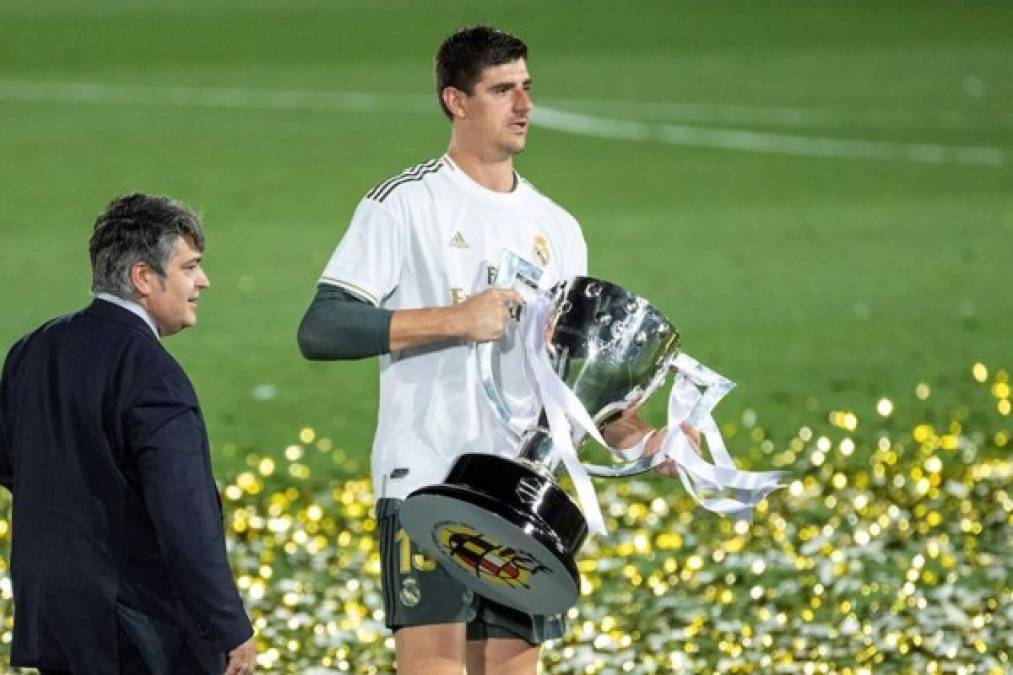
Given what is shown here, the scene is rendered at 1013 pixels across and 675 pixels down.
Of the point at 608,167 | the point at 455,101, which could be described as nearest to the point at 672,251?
the point at 608,167

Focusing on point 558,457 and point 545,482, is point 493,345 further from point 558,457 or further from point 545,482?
point 545,482

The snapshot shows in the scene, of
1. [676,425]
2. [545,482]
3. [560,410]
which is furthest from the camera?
[676,425]

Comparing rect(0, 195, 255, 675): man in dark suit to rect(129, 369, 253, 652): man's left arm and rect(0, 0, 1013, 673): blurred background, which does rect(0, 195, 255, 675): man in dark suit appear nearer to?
rect(129, 369, 253, 652): man's left arm

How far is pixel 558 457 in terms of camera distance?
18.4ft

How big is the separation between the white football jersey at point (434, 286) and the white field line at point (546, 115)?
14516mm

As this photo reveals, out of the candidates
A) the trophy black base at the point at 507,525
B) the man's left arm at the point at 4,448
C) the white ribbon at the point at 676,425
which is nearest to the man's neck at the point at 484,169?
the white ribbon at the point at 676,425

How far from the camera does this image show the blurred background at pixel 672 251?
900cm

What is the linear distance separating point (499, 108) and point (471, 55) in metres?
0.15

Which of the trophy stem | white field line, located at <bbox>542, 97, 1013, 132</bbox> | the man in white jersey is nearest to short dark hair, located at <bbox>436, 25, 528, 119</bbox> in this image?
the man in white jersey

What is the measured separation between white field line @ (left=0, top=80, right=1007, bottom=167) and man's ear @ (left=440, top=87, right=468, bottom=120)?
1445cm

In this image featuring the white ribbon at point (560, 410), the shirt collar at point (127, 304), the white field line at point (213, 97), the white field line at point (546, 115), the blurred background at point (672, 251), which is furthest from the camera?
the white field line at point (213, 97)

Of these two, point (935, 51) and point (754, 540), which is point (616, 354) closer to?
point (754, 540)

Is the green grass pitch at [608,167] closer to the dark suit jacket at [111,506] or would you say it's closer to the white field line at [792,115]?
the white field line at [792,115]

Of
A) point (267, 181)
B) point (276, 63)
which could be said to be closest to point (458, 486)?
point (267, 181)
